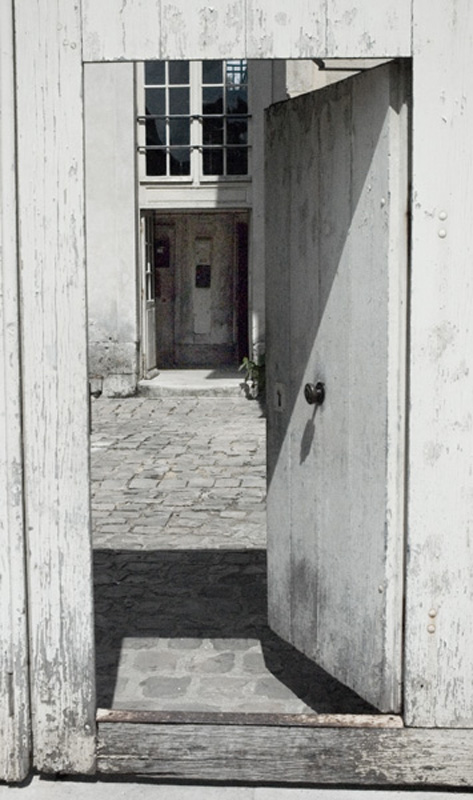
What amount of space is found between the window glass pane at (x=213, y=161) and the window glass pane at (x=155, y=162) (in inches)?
24.3

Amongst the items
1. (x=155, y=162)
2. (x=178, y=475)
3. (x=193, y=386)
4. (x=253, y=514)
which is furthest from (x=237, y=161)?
(x=253, y=514)

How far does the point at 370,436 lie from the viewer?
12.1 ft

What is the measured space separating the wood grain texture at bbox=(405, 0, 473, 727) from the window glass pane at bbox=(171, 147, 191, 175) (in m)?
12.5

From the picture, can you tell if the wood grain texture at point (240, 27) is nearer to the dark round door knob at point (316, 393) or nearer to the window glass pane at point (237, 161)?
the dark round door knob at point (316, 393)

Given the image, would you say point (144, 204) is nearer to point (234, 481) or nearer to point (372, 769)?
point (234, 481)

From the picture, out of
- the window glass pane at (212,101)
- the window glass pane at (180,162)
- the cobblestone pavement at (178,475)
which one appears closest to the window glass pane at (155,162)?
the window glass pane at (180,162)

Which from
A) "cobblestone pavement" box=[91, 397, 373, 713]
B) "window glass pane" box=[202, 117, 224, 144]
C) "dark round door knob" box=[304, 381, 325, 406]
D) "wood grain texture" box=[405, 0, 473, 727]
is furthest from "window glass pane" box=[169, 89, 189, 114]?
"wood grain texture" box=[405, 0, 473, 727]

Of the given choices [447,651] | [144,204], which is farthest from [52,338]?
[144,204]

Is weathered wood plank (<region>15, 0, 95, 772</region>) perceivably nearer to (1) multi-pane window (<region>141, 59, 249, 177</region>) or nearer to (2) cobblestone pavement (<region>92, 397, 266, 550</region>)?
(2) cobblestone pavement (<region>92, 397, 266, 550</region>)

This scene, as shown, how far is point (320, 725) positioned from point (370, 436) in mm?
1004

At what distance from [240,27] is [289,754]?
7.90ft

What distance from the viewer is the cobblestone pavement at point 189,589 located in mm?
4605

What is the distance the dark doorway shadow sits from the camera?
15.4ft

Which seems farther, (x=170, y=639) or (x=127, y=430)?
(x=127, y=430)
